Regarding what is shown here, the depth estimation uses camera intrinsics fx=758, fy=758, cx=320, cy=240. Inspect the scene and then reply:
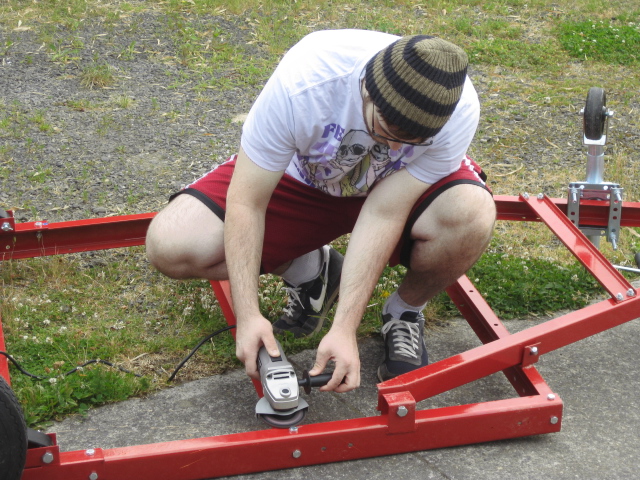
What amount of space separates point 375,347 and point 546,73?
3.81 metres

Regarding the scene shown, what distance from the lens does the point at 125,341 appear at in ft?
9.46

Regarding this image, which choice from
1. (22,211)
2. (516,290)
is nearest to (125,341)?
(22,211)

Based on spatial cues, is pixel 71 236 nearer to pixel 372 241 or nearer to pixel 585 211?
pixel 372 241

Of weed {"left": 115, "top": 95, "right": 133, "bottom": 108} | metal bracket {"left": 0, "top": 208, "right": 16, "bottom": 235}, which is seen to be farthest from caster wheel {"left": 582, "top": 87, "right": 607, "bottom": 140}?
weed {"left": 115, "top": 95, "right": 133, "bottom": 108}

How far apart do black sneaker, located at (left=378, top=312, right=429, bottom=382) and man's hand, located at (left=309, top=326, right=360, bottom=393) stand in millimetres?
495

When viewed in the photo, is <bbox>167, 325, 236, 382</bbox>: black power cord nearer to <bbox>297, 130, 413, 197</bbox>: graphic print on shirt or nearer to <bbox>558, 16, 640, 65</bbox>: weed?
<bbox>297, 130, 413, 197</bbox>: graphic print on shirt

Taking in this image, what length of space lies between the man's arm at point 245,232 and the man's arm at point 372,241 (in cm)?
27

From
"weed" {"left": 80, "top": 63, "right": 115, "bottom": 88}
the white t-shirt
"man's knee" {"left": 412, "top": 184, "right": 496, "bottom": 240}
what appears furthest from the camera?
"weed" {"left": 80, "top": 63, "right": 115, "bottom": 88}

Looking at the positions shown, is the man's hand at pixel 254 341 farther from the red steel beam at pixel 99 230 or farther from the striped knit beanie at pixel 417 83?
the red steel beam at pixel 99 230

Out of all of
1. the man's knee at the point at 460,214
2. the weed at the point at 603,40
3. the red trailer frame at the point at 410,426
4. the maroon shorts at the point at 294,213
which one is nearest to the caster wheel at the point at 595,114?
the red trailer frame at the point at 410,426

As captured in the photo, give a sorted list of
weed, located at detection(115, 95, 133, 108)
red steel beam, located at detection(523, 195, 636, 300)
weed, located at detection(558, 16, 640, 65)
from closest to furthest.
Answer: red steel beam, located at detection(523, 195, 636, 300) → weed, located at detection(115, 95, 133, 108) → weed, located at detection(558, 16, 640, 65)

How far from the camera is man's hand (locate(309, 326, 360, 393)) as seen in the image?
2184mm

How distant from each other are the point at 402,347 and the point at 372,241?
497mm

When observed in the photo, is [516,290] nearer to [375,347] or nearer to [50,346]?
[375,347]
